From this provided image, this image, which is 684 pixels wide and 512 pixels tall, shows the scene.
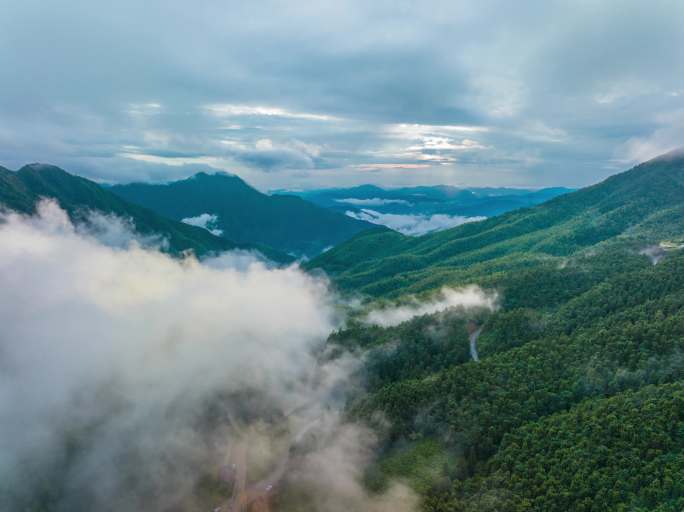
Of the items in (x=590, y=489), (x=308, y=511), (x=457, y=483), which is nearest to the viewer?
(x=590, y=489)

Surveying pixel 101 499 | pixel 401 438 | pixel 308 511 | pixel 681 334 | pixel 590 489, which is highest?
pixel 681 334

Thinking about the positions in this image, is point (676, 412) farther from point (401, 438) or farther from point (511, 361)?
point (401, 438)

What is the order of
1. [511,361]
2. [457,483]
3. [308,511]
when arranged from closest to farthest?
1. [457,483]
2. [308,511]
3. [511,361]

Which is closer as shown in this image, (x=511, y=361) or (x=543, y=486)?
(x=543, y=486)

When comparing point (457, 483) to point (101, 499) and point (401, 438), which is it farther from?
point (101, 499)

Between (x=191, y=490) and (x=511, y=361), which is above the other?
(x=511, y=361)

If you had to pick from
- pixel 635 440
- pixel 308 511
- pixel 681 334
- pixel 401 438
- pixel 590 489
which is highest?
pixel 681 334

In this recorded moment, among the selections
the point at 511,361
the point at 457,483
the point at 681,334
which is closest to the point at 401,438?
the point at 457,483

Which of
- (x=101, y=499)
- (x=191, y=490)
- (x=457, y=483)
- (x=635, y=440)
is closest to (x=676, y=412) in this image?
(x=635, y=440)

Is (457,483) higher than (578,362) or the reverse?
the reverse
